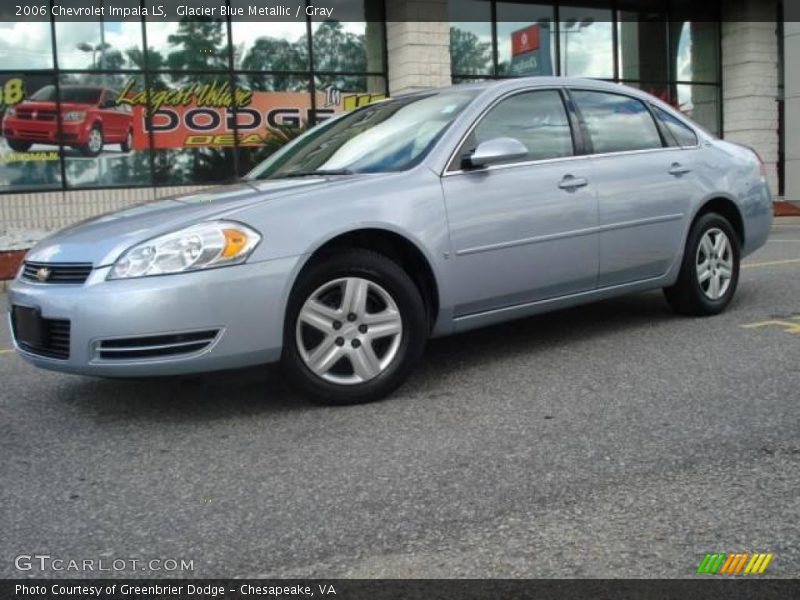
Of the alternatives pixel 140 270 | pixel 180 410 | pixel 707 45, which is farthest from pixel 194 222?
pixel 707 45

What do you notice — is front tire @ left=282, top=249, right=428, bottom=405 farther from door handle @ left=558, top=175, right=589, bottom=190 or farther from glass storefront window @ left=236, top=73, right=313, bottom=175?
glass storefront window @ left=236, top=73, right=313, bottom=175

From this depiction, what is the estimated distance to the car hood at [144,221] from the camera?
384cm

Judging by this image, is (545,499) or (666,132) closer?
(545,499)

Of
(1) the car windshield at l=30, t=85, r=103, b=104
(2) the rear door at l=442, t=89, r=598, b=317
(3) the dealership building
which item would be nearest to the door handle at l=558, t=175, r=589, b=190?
(2) the rear door at l=442, t=89, r=598, b=317

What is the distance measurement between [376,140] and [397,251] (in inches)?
29.7

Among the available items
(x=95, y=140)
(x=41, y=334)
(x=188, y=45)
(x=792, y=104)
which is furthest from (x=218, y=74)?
(x=792, y=104)

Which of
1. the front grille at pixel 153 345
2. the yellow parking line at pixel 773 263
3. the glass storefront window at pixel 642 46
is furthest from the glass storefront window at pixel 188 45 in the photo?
the front grille at pixel 153 345

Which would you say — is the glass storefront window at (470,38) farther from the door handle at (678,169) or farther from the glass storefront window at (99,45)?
the door handle at (678,169)

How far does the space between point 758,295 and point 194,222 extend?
4591 mm

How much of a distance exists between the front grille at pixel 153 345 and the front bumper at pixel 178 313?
0.05 feet

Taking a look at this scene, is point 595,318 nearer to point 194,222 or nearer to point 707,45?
point 194,222

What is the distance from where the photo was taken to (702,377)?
444 centimetres

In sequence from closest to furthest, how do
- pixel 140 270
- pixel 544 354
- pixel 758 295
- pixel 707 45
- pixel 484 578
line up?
pixel 484 578 → pixel 140 270 → pixel 544 354 → pixel 758 295 → pixel 707 45

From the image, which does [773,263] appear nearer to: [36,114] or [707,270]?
[707,270]
